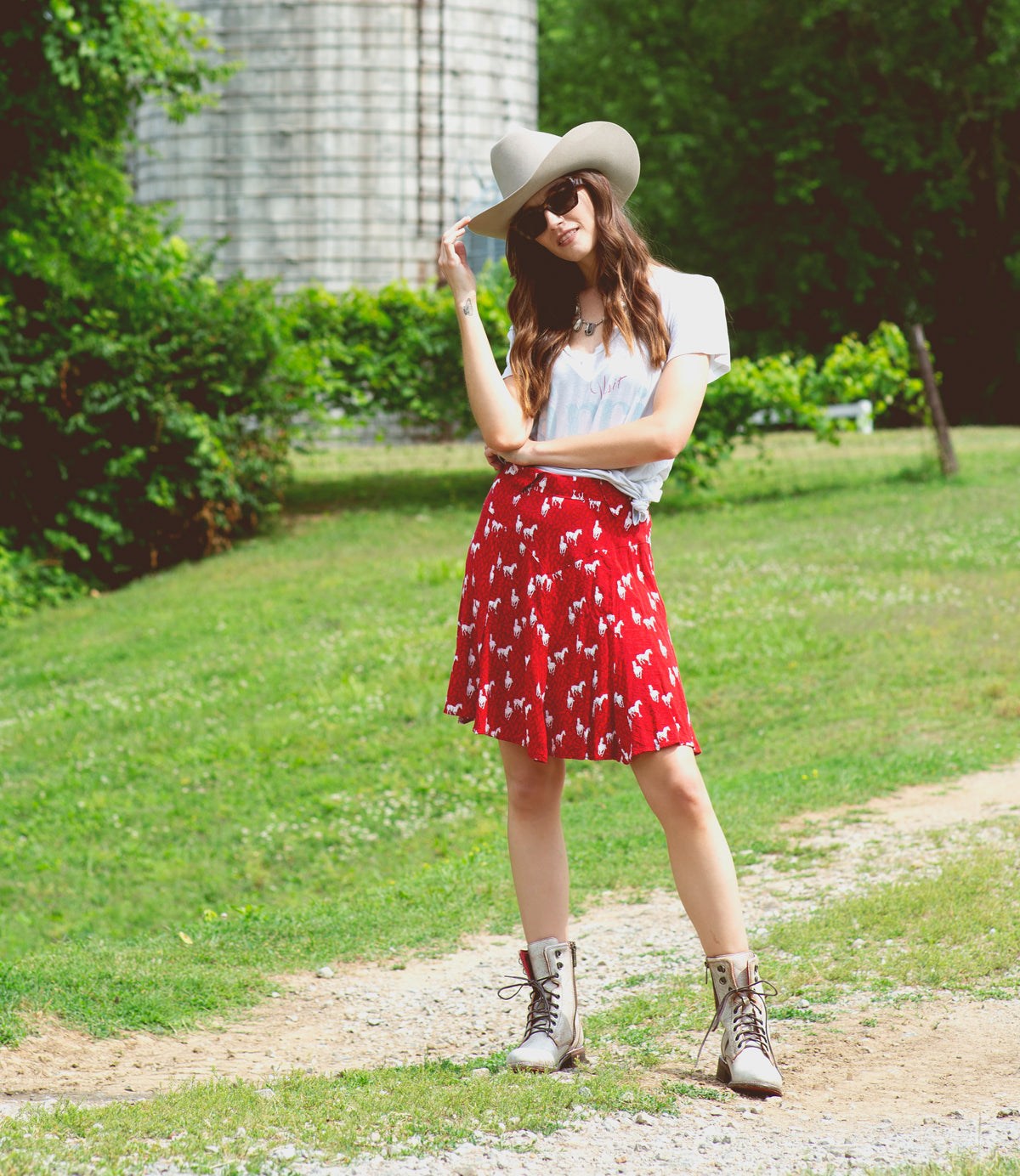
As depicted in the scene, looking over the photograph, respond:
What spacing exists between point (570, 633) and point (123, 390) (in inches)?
430

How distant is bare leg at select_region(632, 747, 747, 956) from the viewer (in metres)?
3.08

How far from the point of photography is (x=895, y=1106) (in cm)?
287

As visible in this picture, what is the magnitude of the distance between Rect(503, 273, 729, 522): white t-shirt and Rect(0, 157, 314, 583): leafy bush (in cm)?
1019

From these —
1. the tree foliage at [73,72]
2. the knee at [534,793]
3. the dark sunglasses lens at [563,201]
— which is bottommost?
the knee at [534,793]

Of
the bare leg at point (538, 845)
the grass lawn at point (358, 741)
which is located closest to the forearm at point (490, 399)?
the bare leg at point (538, 845)

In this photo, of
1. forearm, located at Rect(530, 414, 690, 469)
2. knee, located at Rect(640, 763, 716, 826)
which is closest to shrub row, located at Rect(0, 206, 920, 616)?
forearm, located at Rect(530, 414, 690, 469)

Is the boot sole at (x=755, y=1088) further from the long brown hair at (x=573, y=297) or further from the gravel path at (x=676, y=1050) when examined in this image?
the long brown hair at (x=573, y=297)

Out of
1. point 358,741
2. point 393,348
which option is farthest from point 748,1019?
point 393,348

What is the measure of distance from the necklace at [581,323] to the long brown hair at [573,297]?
1cm

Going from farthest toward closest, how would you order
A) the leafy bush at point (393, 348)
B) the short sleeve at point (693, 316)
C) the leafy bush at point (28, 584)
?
the leafy bush at point (393, 348), the leafy bush at point (28, 584), the short sleeve at point (693, 316)

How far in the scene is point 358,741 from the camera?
788 cm

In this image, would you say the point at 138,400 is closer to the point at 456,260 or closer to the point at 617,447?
the point at 456,260

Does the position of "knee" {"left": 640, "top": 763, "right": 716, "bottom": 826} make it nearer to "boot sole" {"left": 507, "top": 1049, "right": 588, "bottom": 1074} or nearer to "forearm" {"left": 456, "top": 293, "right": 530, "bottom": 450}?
"boot sole" {"left": 507, "top": 1049, "right": 588, "bottom": 1074}

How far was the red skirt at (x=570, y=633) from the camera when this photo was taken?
3096 millimetres
